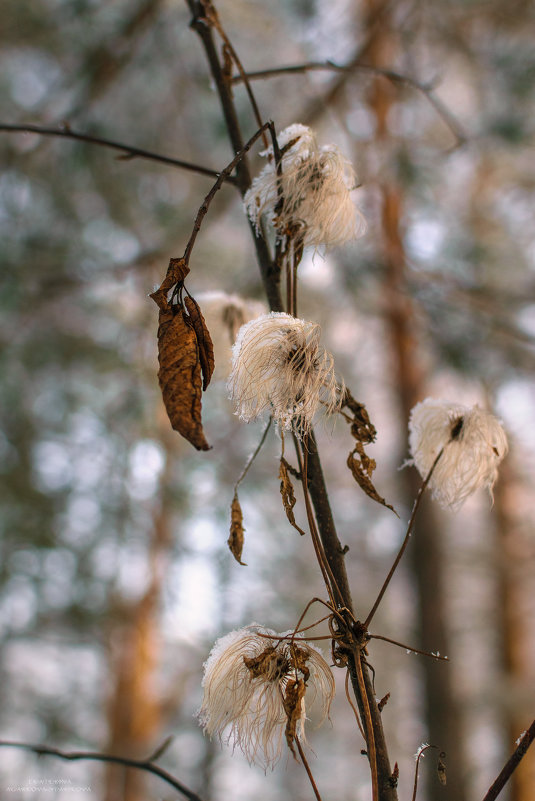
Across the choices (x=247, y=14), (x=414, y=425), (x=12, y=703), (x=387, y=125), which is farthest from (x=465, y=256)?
(x=12, y=703)

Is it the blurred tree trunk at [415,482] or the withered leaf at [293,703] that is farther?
the blurred tree trunk at [415,482]

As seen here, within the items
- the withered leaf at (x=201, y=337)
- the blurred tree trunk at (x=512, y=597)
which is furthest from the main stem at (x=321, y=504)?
the blurred tree trunk at (x=512, y=597)

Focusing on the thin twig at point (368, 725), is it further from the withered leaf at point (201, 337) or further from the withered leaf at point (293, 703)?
the withered leaf at point (201, 337)

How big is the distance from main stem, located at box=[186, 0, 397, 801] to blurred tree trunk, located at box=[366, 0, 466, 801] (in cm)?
134

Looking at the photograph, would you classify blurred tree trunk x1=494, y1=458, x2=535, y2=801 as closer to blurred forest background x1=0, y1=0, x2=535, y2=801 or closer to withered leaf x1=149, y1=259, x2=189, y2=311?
blurred forest background x1=0, y1=0, x2=535, y2=801

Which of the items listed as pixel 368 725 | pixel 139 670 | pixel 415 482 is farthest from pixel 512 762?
pixel 139 670

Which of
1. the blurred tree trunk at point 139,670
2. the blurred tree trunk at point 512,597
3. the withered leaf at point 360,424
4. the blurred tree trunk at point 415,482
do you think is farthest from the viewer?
the blurred tree trunk at point 512,597

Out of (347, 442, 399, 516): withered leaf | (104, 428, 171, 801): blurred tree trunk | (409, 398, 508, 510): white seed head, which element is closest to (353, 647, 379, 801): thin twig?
(347, 442, 399, 516): withered leaf

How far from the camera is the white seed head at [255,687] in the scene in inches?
17.8

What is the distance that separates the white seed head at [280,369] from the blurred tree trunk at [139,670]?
2.85 metres

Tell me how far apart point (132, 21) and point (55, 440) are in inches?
80.7

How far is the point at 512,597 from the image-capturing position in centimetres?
493

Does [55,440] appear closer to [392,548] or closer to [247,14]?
[247,14]

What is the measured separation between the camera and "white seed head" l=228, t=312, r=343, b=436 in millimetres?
445
